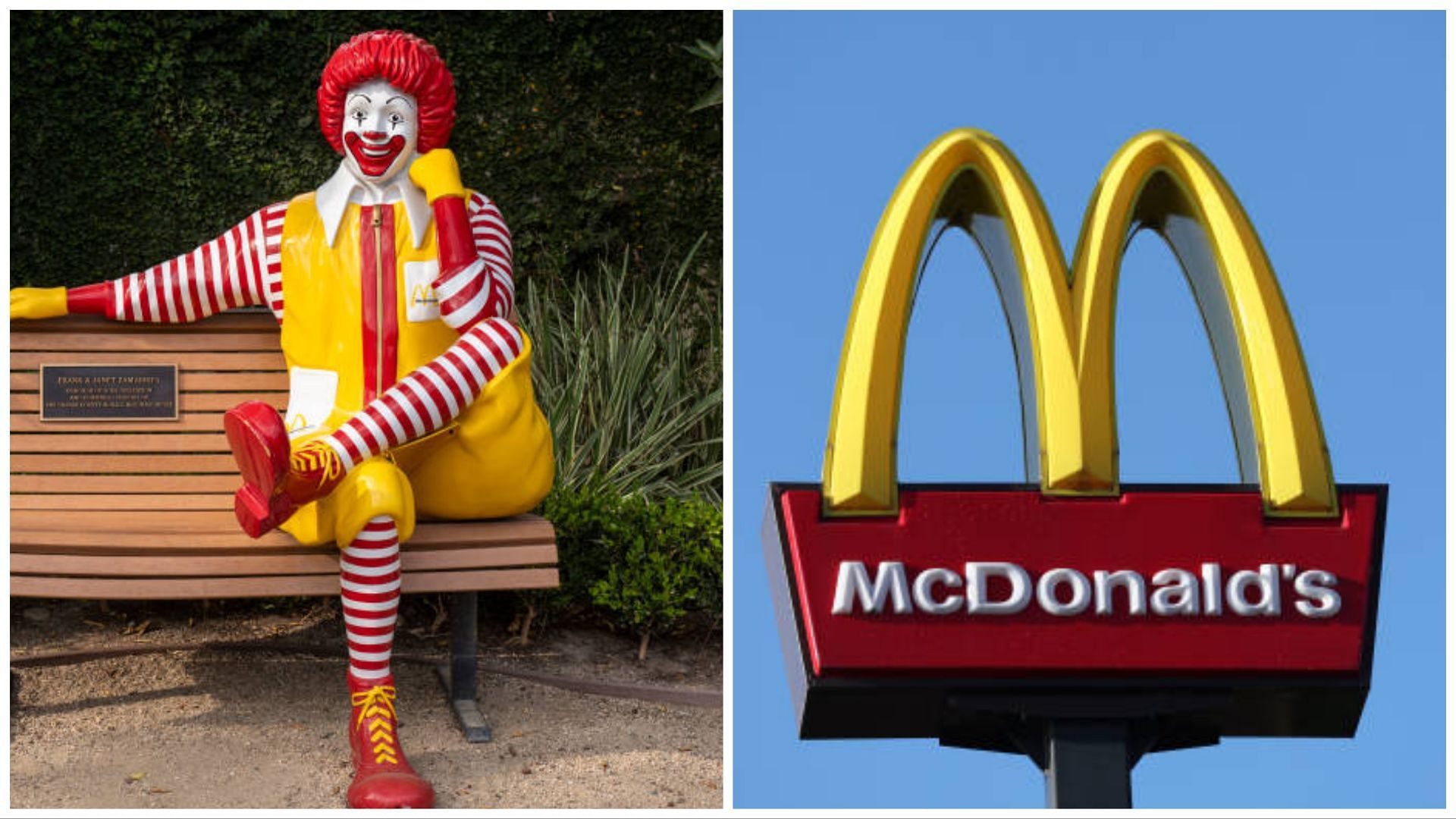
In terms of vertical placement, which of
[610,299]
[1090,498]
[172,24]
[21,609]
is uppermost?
[172,24]

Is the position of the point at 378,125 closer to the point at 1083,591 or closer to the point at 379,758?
the point at 379,758

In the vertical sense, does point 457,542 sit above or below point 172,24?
below

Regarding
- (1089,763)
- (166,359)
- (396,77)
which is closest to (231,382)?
(166,359)

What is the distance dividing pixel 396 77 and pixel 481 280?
64 centimetres

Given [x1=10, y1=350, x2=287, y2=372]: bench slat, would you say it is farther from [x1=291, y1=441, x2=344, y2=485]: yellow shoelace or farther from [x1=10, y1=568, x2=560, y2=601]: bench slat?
[x1=291, y1=441, x2=344, y2=485]: yellow shoelace

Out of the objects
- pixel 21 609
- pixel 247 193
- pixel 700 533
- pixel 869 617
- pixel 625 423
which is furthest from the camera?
pixel 247 193

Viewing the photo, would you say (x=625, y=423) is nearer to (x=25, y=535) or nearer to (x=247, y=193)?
(x=247, y=193)

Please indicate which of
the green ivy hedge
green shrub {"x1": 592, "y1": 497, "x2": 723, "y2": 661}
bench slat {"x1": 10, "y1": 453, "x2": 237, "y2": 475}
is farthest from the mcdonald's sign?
the green ivy hedge

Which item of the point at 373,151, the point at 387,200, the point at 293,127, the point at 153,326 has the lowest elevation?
the point at 153,326

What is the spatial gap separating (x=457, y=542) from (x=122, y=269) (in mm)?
3334

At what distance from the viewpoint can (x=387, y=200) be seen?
4836mm

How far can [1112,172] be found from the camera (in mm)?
4125

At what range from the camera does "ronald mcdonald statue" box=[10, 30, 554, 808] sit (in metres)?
4.53

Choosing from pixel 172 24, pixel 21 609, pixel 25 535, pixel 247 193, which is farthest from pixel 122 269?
pixel 25 535
